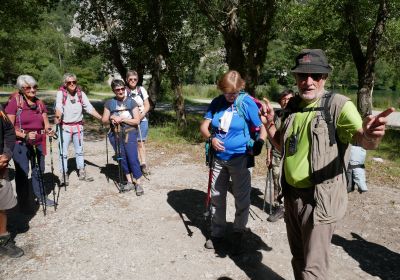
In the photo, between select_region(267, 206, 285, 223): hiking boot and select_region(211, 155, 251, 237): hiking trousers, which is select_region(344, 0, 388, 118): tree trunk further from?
select_region(211, 155, 251, 237): hiking trousers

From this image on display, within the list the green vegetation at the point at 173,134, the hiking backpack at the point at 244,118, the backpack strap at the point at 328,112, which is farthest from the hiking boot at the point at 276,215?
the green vegetation at the point at 173,134

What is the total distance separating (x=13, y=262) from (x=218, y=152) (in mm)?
2961

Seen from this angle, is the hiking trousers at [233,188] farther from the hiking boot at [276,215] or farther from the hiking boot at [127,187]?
the hiking boot at [127,187]

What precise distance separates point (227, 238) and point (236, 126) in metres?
1.83

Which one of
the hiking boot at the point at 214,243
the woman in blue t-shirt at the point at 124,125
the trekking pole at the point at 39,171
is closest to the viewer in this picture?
the hiking boot at the point at 214,243

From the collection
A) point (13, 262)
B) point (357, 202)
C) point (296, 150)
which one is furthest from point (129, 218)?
point (357, 202)

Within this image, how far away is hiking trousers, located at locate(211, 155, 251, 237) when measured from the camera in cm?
469

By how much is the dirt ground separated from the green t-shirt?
188 cm

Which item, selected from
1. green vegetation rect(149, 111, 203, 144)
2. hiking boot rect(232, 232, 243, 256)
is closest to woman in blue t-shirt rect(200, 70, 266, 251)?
hiking boot rect(232, 232, 243, 256)

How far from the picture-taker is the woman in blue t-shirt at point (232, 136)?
15.0 ft

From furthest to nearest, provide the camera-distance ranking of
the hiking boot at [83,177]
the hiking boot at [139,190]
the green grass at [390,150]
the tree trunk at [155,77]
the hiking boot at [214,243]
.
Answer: the tree trunk at [155,77], the green grass at [390,150], the hiking boot at [83,177], the hiking boot at [139,190], the hiking boot at [214,243]

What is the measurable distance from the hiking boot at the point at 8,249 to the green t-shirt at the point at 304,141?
3.72 m

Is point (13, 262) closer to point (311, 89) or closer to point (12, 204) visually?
point (12, 204)

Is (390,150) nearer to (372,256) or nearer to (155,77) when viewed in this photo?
(372,256)
